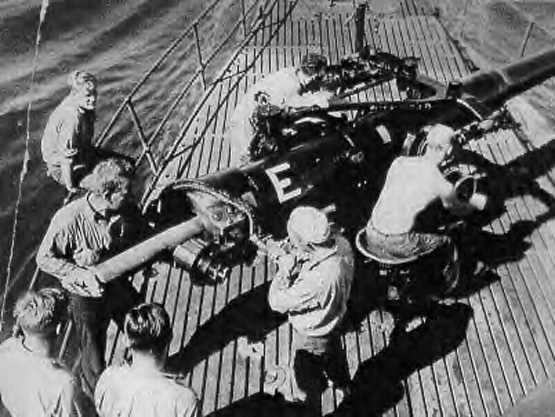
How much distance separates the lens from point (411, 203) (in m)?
5.57

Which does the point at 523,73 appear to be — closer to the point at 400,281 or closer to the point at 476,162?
the point at 476,162

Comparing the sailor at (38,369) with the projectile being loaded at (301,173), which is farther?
the projectile being loaded at (301,173)

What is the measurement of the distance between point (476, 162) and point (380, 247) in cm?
341

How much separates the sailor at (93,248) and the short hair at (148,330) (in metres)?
1.35

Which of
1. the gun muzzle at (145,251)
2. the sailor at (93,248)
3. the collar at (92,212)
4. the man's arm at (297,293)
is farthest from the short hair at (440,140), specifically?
the collar at (92,212)

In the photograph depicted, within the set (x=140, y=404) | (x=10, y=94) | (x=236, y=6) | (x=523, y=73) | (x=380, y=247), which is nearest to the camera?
(x=140, y=404)

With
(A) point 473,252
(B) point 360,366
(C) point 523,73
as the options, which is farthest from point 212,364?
(C) point 523,73

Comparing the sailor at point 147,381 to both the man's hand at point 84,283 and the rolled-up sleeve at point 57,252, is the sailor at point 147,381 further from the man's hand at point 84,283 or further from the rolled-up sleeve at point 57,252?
the rolled-up sleeve at point 57,252

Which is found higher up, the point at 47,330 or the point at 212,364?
the point at 47,330

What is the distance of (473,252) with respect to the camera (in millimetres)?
7133

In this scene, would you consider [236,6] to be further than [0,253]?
Yes

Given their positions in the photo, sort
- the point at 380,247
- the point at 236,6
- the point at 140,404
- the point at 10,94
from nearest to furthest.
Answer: the point at 140,404
the point at 380,247
the point at 10,94
the point at 236,6

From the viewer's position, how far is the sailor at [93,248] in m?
4.75

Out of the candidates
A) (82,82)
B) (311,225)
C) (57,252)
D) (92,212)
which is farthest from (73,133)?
(311,225)
